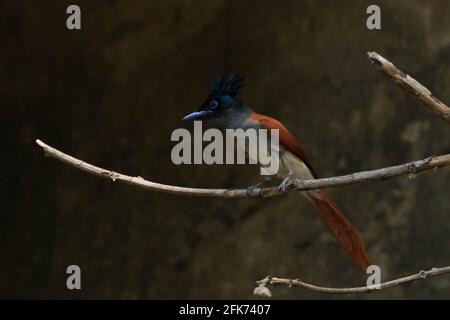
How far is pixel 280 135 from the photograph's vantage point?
2174 millimetres

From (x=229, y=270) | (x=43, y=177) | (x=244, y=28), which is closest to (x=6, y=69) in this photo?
(x=43, y=177)

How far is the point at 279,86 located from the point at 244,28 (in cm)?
28

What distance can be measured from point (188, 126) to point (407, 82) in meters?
1.96

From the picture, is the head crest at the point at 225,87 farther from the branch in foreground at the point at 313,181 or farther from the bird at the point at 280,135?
the branch in foreground at the point at 313,181

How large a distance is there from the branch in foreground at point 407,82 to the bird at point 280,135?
453 mm

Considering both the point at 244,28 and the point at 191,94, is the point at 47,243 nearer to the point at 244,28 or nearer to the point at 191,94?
the point at 191,94

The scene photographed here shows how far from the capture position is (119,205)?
3.51 m

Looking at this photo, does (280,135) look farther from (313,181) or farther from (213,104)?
(313,181)

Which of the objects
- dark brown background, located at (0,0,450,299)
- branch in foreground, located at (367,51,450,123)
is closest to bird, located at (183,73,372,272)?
branch in foreground, located at (367,51,450,123)

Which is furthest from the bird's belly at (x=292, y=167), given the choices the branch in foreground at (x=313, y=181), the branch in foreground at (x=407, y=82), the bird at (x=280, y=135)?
the branch in foreground at (x=407, y=82)

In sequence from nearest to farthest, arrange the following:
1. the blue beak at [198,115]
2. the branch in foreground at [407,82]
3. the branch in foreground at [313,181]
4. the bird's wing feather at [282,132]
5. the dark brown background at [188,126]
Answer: the branch in foreground at [407,82] < the branch in foreground at [313,181] < the blue beak at [198,115] < the bird's wing feather at [282,132] < the dark brown background at [188,126]

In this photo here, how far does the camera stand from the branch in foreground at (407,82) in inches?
60.2

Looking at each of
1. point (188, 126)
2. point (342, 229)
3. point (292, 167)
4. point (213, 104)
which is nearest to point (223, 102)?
point (213, 104)

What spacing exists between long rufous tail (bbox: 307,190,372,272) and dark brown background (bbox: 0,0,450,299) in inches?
45.4
